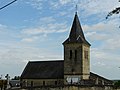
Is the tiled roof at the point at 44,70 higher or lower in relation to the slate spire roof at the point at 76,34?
lower

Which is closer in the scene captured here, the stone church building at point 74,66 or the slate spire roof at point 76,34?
the stone church building at point 74,66

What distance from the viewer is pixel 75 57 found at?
70.7 metres

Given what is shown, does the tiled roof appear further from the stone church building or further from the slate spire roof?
the slate spire roof

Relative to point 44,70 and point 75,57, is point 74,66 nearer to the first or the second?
point 75,57

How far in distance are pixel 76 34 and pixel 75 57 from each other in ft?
16.2

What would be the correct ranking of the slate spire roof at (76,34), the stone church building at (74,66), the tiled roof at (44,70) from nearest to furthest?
the stone church building at (74,66), the slate spire roof at (76,34), the tiled roof at (44,70)

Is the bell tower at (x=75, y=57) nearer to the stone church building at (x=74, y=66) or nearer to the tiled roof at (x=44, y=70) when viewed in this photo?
the stone church building at (x=74, y=66)

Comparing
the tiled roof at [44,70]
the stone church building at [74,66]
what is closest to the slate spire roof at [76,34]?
the stone church building at [74,66]

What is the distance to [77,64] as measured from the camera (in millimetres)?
70438

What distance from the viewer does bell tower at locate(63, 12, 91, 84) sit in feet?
230

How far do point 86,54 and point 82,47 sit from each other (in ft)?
9.82

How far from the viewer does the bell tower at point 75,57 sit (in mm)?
70000

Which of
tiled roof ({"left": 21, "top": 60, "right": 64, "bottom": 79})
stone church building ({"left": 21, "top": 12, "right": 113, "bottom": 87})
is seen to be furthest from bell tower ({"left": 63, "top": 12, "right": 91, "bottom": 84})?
tiled roof ({"left": 21, "top": 60, "right": 64, "bottom": 79})

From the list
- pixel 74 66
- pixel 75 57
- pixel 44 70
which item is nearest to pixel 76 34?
pixel 75 57
